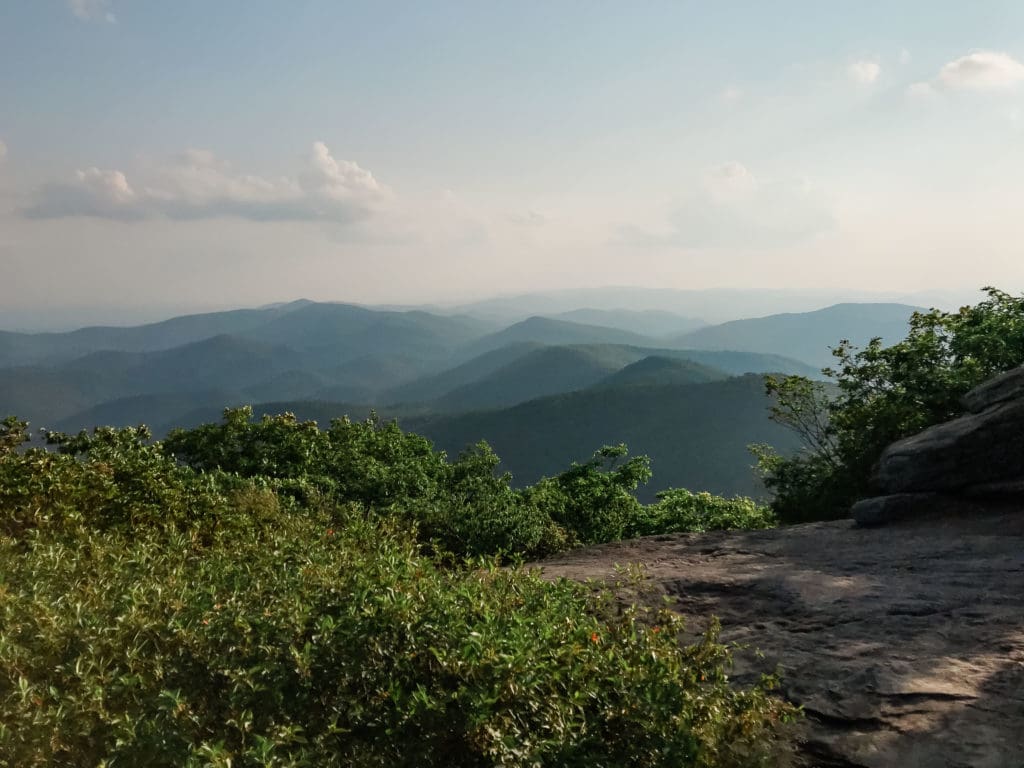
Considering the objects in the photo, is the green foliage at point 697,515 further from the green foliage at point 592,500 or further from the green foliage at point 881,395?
the green foliage at point 881,395

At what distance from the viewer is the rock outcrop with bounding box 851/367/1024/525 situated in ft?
45.6

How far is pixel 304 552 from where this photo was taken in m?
8.23

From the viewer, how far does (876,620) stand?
331 inches

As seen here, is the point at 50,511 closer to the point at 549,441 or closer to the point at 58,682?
the point at 58,682

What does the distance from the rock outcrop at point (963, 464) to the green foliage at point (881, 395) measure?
4.27 metres

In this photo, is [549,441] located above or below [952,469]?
below

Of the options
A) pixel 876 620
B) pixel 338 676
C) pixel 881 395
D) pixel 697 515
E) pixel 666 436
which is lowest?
pixel 666 436

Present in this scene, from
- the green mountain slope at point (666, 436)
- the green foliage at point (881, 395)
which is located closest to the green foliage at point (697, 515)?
the green foliage at point (881, 395)

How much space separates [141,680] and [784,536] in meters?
13.1

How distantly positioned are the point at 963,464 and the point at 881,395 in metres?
12.7

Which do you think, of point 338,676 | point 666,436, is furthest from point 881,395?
point 666,436

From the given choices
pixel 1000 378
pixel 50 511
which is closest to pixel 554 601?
pixel 50 511

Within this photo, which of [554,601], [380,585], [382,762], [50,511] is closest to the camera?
[382,762]

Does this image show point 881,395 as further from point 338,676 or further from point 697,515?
point 338,676
